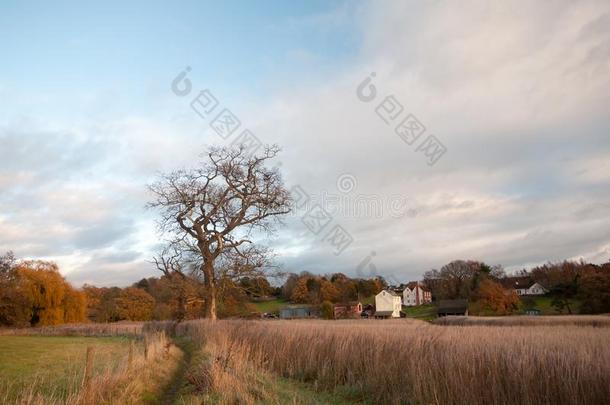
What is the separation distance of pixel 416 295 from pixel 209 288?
339 feet

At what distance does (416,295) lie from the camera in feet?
397

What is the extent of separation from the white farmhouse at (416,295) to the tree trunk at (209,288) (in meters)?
99.4

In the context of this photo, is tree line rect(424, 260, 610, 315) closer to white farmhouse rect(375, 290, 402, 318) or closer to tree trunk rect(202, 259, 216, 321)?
white farmhouse rect(375, 290, 402, 318)

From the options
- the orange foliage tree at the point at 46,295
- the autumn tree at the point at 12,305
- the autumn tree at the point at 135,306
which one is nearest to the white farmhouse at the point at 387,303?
the autumn tree at the point at 135,306

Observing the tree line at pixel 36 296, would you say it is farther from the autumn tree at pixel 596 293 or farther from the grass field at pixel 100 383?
the autumn tree at pixel 596 293

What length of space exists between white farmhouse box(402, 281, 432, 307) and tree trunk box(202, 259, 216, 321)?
99.4 meters

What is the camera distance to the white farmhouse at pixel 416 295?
119188 mm

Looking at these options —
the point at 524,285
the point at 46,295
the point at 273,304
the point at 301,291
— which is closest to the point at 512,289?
the point at 524,285

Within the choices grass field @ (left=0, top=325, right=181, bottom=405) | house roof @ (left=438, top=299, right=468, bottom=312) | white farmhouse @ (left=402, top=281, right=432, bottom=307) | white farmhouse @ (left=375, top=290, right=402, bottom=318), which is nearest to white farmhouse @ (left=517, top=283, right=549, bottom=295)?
white farmhouse @ (left=402, top=281, right=432, bottom=307)

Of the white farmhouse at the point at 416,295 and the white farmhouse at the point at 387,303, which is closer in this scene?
the white farmhouse at the point at 387,303

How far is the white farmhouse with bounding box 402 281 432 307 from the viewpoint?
119 metres

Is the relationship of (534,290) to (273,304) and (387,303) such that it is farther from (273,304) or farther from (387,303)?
(273,304)

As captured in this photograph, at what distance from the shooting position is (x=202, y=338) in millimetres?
20641

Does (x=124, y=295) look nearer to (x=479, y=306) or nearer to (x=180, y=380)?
(x=479, y=306)
